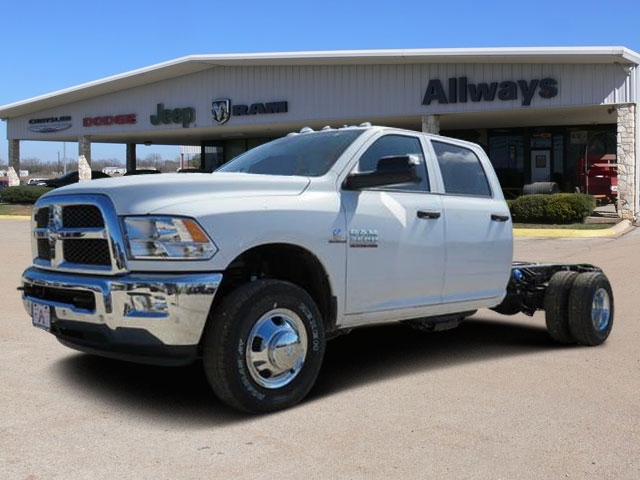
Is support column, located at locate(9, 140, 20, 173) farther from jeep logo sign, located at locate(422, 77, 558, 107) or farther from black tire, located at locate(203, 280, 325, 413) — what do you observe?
black tire, located at locate(203, 280, 325, 413)

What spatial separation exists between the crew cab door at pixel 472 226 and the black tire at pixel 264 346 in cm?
149

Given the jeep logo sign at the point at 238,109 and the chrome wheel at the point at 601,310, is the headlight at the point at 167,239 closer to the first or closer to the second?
the chrome wheel at the point at 601,310

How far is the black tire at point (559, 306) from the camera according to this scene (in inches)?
249

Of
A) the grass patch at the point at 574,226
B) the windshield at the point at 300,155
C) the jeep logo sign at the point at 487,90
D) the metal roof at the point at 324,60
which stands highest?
the metal roof at the point at 324,60

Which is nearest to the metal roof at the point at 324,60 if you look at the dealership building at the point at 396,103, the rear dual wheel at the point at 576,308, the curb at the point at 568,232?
the dealership building at the point at 396,103

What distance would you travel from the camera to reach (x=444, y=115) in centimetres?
2588

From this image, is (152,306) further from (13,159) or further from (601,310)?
(13,159)

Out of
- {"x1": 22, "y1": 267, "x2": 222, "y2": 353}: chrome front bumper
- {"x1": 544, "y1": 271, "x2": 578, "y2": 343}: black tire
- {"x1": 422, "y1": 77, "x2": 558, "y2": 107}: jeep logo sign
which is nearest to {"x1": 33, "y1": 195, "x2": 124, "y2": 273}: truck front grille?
{"x1": 22, "y1": 267, "x2": 222, "y2": 353}: chrome front bumper

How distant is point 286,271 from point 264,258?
23cm

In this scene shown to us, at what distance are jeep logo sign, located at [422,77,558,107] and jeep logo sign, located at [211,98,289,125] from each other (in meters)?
6.78

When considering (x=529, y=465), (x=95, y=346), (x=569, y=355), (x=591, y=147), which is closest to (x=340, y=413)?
(x=529, y=465)

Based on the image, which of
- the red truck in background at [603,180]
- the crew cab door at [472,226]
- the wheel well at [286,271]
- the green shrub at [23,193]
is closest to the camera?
the wheel well at [286,271]

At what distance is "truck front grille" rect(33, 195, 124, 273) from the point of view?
409 centimetres

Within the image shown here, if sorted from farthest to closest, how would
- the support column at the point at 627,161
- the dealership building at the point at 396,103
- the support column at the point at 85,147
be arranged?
the support column at the point at 85,147 < the dealership building at the point at 396,103 < the support column at the point at 627,161
